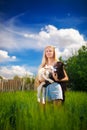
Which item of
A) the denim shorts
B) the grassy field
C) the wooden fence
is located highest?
the wooden fence

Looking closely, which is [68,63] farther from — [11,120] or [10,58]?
[11,120]

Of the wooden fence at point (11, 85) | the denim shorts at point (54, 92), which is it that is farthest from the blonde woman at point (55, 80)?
the wooden fence at point (11, 85)

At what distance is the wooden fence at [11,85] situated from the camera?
2.02m

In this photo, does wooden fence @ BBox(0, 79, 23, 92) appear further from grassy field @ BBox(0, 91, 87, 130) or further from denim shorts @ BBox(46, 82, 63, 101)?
denim shorts @ BBox(46, 82, 63, 101)

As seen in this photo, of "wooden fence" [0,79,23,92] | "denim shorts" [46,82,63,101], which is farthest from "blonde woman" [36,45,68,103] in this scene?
"wooden fence" [0,79,23,92]

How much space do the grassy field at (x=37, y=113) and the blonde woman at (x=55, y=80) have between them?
0.05 m

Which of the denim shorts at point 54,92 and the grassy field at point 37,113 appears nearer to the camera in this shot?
the grassy field at point 37,113

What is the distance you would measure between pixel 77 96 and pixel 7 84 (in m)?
0.40

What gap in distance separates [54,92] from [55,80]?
0.07 meters

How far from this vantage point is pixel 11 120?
183 centimetres

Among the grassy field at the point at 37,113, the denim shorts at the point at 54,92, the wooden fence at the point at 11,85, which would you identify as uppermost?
the wooden fence at the point at 11,85

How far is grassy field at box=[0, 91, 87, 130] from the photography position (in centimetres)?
179

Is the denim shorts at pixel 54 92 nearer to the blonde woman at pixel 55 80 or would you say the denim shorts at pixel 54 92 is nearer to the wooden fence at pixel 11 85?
the blonde woman at pixel 55 80

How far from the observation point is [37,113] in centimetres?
184
